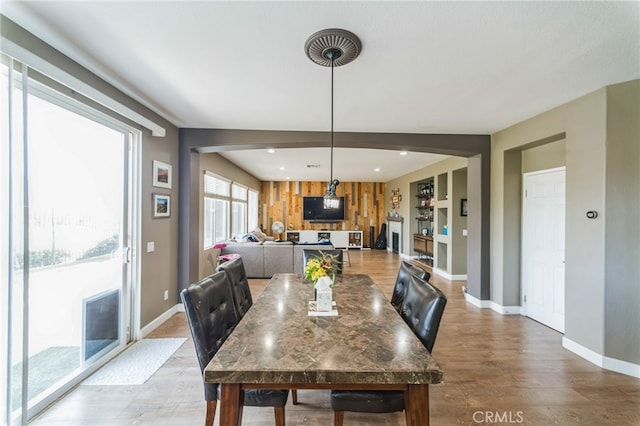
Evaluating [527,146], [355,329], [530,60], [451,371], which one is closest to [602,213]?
[527,146]

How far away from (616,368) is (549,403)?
104cm

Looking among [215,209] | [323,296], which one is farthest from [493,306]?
[215,209]

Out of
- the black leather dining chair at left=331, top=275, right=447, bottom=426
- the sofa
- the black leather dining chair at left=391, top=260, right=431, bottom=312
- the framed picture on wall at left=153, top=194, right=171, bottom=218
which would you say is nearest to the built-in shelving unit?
the sofa

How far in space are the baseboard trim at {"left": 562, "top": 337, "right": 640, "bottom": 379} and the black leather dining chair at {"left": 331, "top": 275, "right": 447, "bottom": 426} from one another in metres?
2.27

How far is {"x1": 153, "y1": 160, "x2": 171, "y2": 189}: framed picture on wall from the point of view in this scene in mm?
3155

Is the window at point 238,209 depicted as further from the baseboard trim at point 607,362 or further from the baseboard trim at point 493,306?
the baseboard trim at point 607,362

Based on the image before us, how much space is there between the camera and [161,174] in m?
3.27

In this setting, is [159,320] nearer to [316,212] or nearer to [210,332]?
[210,332]

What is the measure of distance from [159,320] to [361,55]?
367 centimetres

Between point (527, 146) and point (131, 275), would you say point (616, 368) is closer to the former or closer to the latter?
point (527, 146)

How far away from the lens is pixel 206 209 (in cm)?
529

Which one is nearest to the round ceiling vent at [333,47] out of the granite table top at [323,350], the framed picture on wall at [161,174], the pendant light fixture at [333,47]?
the pendant light fixture at [333,47]

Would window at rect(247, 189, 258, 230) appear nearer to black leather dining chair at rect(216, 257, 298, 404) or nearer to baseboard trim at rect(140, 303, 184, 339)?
baseboard trim at rect(140, 303, 184, 339)

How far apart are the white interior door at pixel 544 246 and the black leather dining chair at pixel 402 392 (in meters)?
2.72
